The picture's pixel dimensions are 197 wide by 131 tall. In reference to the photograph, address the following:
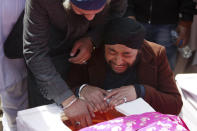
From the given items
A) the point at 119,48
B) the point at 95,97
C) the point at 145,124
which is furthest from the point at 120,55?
the point at 145,124

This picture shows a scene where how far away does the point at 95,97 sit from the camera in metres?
1.26

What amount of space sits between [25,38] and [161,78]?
737mm

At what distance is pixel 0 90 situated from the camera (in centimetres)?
168

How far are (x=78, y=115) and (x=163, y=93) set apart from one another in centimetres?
54

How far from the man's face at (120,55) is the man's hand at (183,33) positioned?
945mm

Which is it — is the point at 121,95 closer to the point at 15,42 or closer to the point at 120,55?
the point at 120,55

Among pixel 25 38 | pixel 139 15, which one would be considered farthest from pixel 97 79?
pixel 139 15

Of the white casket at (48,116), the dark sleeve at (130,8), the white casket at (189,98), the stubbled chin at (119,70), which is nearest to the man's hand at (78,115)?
the white casket at (48,116)

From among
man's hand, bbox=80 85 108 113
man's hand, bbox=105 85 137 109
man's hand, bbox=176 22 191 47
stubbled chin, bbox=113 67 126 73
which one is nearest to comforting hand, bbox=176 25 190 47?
man's hand, bbox=176 22 191 47

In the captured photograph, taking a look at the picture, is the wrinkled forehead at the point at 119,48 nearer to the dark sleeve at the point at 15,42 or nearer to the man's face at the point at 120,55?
the man's face at the point at 120,55

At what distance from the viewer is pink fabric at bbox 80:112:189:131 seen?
0.93 metres

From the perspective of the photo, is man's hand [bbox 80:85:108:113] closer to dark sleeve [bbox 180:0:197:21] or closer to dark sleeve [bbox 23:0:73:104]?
dark sleeve [bbox 23:0:73:104]

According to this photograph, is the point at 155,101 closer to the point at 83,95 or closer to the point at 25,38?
the point at 83,95

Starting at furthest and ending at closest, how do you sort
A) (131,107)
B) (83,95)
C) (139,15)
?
(139,15) < (83,95) < (131,107)
